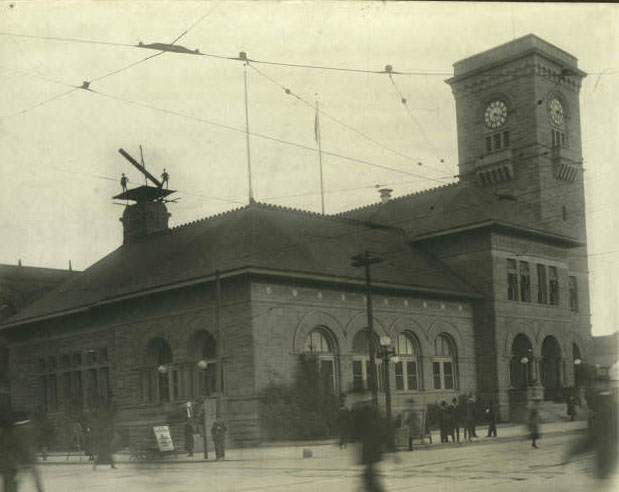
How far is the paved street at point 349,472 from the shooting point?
16469 mm

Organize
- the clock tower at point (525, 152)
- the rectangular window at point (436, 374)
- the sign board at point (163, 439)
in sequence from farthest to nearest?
the clock tower at point (525, 152) < the rectangular window at point (436, 374) < the sign board at point (163, 439)

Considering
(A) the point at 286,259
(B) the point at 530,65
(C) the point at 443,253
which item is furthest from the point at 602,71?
(C) the point at 443,253

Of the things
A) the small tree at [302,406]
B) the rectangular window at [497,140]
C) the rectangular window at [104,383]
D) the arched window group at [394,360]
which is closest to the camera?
the small tree at [302,406]

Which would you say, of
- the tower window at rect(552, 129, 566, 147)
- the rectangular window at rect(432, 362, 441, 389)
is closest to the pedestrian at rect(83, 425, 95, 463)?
the rectangular window at rect(432, 362, 441, 389)

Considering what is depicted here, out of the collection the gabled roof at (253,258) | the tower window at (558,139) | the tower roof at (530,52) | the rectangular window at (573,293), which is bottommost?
the rectangular window at (573,293)

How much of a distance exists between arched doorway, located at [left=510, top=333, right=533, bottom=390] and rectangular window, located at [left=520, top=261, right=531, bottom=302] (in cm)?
201

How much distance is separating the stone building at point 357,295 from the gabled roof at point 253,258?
0.34 ft

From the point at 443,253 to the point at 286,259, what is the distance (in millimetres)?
12355

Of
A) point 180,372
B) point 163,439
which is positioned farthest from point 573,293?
point 163,439

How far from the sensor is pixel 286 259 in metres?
36.7

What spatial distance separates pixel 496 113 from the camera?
47500 millimetres

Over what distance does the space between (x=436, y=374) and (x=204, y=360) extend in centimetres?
1146

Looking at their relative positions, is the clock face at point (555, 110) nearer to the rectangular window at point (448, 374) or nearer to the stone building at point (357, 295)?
the stone building at point (357, 295)

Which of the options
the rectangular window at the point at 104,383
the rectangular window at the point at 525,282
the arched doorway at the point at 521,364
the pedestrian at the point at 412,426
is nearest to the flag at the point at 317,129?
the pedestrian at the point at 412,426
